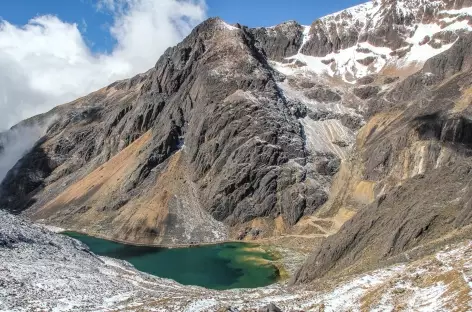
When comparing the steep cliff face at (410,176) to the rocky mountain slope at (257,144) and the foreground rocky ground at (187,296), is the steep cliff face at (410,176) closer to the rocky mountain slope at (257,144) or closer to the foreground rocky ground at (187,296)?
the rocky mountain slope at (257,144)

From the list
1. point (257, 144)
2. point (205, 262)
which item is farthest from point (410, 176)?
point (205, 262)

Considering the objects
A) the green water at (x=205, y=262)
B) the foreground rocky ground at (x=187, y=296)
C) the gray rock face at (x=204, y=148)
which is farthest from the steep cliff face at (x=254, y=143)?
the foreground rocky ground at (x=187, y=296)

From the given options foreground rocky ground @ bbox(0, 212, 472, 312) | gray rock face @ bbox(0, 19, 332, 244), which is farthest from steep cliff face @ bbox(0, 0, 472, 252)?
foreground rocky ground @ bbox(0, 212, 472, 312)

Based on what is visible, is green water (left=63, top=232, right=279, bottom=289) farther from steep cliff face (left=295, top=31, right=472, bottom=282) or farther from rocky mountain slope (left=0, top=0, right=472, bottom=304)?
steep cliff face (left=295, top=31, right=472, bottom=282)

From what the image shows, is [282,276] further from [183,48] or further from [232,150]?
[183,48]

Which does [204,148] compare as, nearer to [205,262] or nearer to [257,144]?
[257,144]

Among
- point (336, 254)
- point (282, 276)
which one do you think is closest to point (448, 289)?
point (336, 254)
